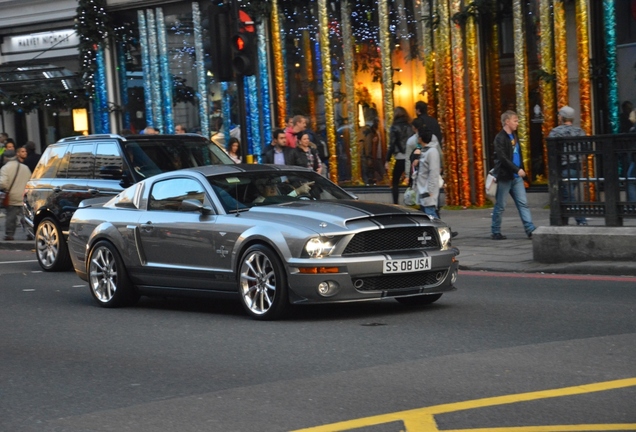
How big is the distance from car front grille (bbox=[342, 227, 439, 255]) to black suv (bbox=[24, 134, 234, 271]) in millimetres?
6219

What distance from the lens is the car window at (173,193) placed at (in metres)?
11.3

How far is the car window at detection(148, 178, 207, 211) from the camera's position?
11281mm

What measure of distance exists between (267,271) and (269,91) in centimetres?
1583

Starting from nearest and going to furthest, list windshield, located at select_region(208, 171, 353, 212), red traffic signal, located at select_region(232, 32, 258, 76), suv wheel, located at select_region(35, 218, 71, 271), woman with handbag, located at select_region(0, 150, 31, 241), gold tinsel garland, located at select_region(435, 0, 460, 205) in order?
windshield, located at select_region(208, 171, 353, 212) → red traffic signal, located at select_region(232, 32, 258, 76) → suv wheel, located at select_region(35, 218, 71, 271) → gold tinsel garland, located at select_region(435, 0, 460, 205) → woman with handbag, located at select_region(0, 150, 31, 241)

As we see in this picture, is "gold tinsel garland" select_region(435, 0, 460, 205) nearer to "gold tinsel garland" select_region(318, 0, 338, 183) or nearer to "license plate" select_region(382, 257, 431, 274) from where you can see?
"gold tinsel garland" select_region(318, 0, 338, 183)

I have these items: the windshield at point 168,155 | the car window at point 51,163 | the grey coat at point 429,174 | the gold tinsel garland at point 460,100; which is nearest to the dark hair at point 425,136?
the grey coat at point 429,174

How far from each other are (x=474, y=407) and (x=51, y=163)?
1211 centimetres

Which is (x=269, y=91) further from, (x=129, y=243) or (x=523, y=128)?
(x=129, y=243)

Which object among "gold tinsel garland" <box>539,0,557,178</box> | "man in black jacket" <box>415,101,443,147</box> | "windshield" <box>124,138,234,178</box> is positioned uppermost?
"gold tinsel garland" <box>539,0,557,178</box>

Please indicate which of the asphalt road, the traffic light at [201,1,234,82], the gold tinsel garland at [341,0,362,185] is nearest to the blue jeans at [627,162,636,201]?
the asphalt road

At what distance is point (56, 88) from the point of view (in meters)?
A: 30.7

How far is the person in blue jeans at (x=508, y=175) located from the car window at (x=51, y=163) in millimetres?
6238

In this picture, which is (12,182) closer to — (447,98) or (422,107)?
(422,107)

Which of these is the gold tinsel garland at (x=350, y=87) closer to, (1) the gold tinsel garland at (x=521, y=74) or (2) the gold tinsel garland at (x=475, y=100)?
(2) the gold tinsel garland at (x=475, y=100)
